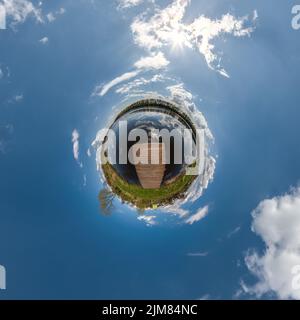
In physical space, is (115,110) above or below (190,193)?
above

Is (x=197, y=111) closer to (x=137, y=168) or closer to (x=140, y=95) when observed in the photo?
(x=140, y=95)

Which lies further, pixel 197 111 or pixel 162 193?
pixel 162 193

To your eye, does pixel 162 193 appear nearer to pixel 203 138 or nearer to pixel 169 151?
pixel 169 151
